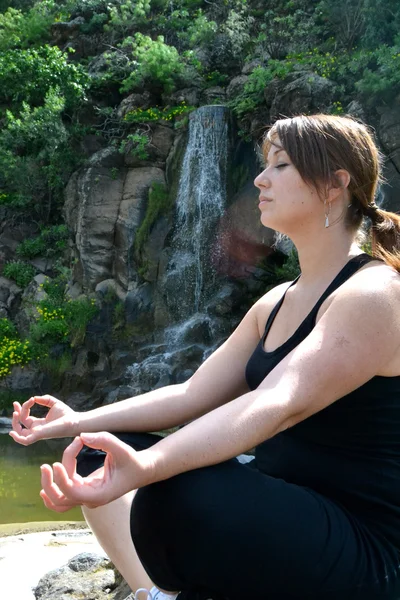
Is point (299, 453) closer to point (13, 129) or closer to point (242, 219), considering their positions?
point (242, 219)

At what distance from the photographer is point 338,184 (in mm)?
1645

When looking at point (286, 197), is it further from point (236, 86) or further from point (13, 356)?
point (236, 86)

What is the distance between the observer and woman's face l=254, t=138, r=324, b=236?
166cm

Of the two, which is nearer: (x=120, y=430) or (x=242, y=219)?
(x=120, y=430)

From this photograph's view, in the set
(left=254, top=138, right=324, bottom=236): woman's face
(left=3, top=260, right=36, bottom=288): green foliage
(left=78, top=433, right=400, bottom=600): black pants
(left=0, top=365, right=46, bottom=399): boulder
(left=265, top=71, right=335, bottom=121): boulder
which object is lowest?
(left=0, top=365, right=46, bottom=399): boulder

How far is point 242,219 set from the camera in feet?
36.0

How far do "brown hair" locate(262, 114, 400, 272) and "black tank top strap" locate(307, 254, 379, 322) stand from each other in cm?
4

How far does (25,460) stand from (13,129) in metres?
7.13

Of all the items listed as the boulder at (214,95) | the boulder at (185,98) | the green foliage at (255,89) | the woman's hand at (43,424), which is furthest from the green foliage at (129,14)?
the woman's hand at (43,424)

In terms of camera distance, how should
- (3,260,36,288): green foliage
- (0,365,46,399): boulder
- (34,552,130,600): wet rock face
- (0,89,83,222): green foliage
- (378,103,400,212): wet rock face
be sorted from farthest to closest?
(3,260,36,288): green foliage, (0,89,83,222): green foliage, (0,365,46,399): boulder, (378,103,400,212): wet rock face, (34,552,130,600): wet rock face

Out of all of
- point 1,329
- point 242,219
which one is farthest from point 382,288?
point 1,329

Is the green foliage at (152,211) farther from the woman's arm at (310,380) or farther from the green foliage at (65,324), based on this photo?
the woman's arm at (310,380)

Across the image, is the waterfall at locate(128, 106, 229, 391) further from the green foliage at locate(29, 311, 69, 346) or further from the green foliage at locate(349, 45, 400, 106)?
the green foliage at locate(349, 45, 400, 106)

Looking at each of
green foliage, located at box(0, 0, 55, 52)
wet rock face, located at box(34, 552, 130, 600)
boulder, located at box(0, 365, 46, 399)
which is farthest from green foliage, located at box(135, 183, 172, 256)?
wet rock face, located at box(34, 552, 130, 600)
